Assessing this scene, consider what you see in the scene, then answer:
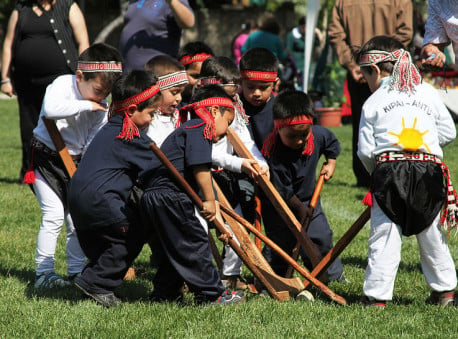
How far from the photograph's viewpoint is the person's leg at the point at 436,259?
407 centimetres

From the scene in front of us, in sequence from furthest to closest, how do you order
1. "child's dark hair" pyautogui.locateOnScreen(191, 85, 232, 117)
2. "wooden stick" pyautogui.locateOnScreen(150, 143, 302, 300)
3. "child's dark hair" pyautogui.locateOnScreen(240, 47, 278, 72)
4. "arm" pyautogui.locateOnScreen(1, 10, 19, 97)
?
"arm" pyautogui.locateOnScreen(1, 10, 19, 97), "child's dark hair" pyautogui.locateOnScreen(240, 47, 278, 72), "child's dark hair" pyautogui.locateOnScreen(191, 85, 232, 117), "wooden stick" pyautogui.locateOnScreen(150, 143, 302, 300)

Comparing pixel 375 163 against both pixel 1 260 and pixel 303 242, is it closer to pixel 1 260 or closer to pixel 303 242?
pixel 303 242

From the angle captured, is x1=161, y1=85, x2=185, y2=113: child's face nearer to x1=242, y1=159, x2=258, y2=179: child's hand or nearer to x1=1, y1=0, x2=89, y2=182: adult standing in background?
x1=242, y1=159, x2=258, y2=179: child's hand

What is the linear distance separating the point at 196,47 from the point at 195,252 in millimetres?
2354

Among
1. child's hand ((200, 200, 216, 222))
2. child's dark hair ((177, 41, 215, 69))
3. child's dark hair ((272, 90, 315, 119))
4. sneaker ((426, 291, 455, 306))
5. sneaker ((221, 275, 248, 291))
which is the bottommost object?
sneaker ((221, 275, 248, 291))

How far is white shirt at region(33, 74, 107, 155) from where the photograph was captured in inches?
177

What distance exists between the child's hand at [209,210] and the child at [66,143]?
991 millimetres

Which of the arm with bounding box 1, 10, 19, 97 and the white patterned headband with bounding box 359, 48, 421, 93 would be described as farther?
the arm with bounding box 1, 10, 19, 97

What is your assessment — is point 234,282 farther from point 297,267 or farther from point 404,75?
point 404,75

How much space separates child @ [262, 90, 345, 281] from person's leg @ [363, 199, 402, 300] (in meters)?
0.75

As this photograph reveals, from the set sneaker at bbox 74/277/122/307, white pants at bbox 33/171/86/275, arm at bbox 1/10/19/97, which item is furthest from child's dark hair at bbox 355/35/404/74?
arm at bbox 1/10/19/97

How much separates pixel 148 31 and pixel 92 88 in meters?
1.80

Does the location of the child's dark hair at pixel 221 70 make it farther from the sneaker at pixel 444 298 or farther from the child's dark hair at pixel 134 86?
the sneaker at pixel 444 298

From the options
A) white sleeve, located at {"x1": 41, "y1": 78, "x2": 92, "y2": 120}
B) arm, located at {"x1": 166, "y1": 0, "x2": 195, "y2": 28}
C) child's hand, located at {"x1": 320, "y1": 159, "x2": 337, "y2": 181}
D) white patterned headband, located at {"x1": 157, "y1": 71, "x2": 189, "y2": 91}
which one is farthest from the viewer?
arm, located at {"x1": 166, "y1": 0, "x2": 195, "y2": 28}
